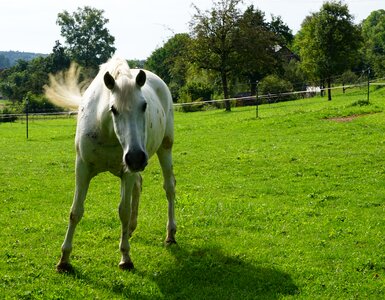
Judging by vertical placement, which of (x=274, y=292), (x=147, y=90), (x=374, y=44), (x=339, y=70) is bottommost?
(x=274, y=292)

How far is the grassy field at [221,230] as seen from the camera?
17.3 feet

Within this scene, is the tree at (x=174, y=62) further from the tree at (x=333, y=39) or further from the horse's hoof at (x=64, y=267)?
the horse's hoof at (x=64, y=267)

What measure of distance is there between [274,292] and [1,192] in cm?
698

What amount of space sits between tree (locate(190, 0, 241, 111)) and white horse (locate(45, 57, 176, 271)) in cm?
3377

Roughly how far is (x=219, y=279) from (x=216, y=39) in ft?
120

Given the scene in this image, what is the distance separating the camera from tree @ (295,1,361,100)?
128 feet

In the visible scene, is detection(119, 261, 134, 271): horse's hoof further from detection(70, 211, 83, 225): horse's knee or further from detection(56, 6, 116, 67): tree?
detection(56, 6, 116, 67): tree

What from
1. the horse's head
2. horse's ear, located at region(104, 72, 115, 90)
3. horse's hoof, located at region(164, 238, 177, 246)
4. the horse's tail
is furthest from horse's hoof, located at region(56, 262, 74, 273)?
the horse's tail

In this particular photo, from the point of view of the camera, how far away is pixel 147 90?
637 centimetres

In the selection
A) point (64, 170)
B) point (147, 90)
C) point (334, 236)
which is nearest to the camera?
point (147, 90)

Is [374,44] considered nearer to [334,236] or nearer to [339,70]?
[339,70]

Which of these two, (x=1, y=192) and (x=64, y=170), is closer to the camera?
(x=1, y=192)

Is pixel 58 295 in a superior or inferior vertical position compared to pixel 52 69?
inferior

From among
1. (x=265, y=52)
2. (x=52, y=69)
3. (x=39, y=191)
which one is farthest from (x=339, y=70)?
(x=52, y=69)
